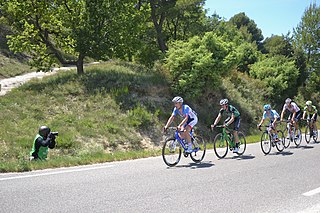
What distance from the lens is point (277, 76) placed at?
2975 centimetres

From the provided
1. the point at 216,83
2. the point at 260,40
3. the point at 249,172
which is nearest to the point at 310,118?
the point at 216,83

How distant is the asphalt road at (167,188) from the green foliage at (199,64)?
912 centimetres

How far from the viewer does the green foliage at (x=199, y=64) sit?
17688 millimetres

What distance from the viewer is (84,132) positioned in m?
12.8

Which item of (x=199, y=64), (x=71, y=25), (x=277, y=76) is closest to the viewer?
(x=199, y=64)

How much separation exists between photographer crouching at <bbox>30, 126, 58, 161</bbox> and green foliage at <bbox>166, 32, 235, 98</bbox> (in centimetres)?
1007

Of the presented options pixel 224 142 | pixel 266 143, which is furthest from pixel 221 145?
pixel 266 143

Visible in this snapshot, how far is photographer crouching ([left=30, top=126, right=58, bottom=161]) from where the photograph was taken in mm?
8820

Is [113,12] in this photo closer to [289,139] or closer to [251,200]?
[289,139]

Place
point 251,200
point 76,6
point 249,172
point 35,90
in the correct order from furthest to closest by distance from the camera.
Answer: point 76,6, point 35,90, point 249,172, point 251,200

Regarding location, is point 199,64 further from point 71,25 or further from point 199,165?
point 199,165

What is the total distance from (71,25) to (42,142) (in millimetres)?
10959

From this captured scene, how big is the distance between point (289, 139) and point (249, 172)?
238 inches

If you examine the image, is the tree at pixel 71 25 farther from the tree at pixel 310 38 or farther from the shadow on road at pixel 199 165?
the tree at pixel 310 38
